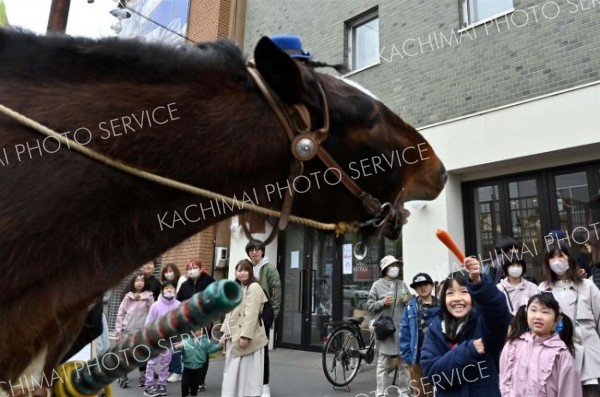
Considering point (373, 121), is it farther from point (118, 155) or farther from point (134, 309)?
point (134, 309)

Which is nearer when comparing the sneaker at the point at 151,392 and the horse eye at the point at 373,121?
the horse eye at the point at 373,121

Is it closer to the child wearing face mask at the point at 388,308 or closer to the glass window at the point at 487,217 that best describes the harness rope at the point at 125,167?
→ the child wearing face mask at the point at 388,308

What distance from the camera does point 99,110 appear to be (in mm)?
1262

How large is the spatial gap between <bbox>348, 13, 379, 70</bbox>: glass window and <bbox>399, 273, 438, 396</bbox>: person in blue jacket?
5.27 m

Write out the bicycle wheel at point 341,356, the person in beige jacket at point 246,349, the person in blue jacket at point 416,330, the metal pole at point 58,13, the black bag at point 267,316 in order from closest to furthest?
the metal pole at point 58,13 < the person in beige jacket at point 246,349 < the person in blue jacket at point 416,330 < the black bag at point 267,316 < the bicycle wheel at point 341,356

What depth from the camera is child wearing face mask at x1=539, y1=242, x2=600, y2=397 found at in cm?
414

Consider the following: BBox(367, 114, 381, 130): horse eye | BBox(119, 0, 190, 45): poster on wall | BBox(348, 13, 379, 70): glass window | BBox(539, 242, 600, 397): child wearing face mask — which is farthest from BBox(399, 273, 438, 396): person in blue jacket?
BBox(119, 0, 190, 45): poster on wall

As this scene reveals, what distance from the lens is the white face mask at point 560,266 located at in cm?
459

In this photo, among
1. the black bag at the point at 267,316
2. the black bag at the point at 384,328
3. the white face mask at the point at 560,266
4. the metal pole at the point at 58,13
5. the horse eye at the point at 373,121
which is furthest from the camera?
the black bag at the point at 384,328

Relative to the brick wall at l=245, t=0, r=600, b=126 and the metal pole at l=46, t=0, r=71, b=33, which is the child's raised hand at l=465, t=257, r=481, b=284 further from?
the brick wall at l=245, t=0, r=600, b=126

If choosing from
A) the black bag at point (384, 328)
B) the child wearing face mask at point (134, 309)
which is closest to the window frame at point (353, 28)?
the black bag at point (384, 328)

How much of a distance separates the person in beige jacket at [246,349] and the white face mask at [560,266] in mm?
3180

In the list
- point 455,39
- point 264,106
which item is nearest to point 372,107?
point 264,106

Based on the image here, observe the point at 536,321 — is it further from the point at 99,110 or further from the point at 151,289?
the point at 151,289
